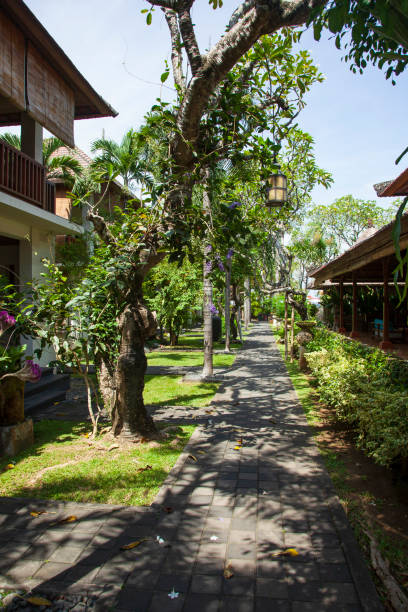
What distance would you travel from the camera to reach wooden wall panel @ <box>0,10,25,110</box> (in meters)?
7.57

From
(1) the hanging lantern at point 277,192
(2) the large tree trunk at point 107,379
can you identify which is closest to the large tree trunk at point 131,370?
(2) the large tree trunk at point 107,379

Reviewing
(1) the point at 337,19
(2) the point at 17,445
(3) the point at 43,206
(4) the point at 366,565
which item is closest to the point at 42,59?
(3) the point at 43,206

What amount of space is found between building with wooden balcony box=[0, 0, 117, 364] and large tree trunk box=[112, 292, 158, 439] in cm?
332

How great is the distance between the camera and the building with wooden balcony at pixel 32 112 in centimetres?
780

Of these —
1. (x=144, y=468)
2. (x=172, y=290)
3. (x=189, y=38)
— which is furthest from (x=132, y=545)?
(x=172, y=290)

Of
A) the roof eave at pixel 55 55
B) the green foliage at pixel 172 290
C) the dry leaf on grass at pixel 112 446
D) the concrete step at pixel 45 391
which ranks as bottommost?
the dry leaf on grass at pixel 112 446

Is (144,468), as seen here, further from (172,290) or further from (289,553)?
(172,290)

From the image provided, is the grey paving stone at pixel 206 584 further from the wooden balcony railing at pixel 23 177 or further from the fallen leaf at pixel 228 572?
the wooden balcony railing at pixel 23 177

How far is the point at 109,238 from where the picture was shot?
18.2 feet

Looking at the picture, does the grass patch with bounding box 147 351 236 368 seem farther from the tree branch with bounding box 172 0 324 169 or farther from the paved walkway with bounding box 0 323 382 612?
the tree branch with bounding box 172 0 324 169

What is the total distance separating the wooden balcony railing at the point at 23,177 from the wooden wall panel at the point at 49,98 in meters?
0.98

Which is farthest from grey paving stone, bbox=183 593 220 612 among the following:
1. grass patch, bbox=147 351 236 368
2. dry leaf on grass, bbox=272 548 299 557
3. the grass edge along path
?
grass patch, bbox=147 351 236 368

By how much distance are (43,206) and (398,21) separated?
8660 mm

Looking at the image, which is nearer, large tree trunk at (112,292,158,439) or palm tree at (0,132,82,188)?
large tree trunk at (112,292,158,439)
